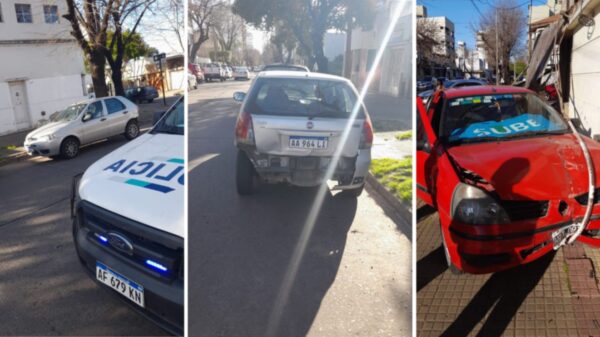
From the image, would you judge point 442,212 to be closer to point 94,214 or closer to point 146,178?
point 146,178

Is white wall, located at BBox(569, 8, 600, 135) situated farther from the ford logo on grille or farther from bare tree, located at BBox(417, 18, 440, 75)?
the ford logo on grille

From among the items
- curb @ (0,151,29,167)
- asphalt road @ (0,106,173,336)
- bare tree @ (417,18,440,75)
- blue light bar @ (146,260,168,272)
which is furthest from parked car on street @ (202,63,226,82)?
curb @ (0,151,29,167)

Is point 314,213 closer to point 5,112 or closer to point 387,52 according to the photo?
point 387,52

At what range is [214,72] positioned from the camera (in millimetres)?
1712

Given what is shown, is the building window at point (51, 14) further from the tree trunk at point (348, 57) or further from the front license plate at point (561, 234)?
the front license plate at point (561, 234)

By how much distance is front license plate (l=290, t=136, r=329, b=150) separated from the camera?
4.99 ft

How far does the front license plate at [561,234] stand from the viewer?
7.69 ft

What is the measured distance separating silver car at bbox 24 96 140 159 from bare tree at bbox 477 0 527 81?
825 cm

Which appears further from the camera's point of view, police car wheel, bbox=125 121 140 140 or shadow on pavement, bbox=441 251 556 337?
police car wheel, bbox=125 121 140 140

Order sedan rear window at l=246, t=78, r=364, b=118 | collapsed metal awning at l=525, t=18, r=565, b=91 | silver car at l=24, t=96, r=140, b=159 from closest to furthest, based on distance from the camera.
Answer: sedan rear window at l=246, t=78, r=364, b=118 → collapsed metal awning at l=525, t=18, r=565, b=91 → silver car at l=24, t=96, r=140, b=159

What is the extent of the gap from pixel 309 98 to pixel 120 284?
64.8 inches

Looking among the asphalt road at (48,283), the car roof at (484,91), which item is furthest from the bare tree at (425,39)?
the asphalt road at (48,283)

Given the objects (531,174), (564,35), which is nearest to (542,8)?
(564,35)

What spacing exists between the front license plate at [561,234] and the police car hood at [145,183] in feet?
6.18
